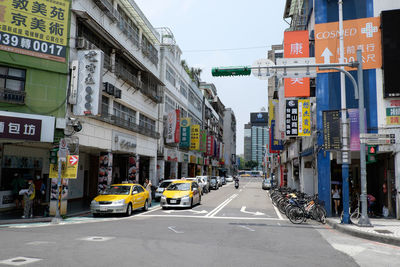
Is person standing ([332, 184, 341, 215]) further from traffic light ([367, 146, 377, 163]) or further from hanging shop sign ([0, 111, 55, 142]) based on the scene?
hanging shop sign ([0, 111, 55, 142])

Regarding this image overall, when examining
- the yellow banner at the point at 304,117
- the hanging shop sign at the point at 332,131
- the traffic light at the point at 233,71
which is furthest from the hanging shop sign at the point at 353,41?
the traffic light at the point at 233,71

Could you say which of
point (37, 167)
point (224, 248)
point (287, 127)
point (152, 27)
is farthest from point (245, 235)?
point (152, 27)

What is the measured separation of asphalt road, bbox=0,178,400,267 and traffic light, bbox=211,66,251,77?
5644mm

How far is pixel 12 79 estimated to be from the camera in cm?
1547

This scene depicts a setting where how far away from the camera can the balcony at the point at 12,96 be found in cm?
1480

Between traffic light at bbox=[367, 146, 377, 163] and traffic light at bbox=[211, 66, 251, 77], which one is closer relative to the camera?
traffic light at bbox=[211, 66, 251, 77]

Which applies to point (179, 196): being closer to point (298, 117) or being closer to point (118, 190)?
point (118, 190)

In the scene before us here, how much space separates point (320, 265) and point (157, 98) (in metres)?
26.9

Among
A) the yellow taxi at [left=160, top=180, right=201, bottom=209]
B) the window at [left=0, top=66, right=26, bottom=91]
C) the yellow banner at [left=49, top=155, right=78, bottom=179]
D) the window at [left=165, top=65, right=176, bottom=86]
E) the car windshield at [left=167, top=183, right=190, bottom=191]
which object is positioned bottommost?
the yellow taxi at [left=160, top=180, right=201, bottom=209]

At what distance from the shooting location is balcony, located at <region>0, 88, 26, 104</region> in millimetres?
14797

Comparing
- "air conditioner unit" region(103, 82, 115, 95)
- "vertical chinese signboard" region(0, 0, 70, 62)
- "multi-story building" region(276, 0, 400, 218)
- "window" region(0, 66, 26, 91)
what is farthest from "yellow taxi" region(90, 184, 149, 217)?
"multi-story building" region(276, 0, 400, 218)

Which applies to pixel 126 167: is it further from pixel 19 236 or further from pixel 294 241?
pixel 294 241

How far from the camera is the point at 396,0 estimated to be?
16.9m

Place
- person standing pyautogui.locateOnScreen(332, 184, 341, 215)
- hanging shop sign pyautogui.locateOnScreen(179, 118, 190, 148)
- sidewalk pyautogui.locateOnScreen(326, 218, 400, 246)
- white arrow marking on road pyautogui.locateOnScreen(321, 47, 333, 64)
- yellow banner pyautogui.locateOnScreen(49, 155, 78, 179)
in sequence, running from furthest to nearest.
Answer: hanging shop sign pyautogui.locateOnScreen(179, 118, 190, 148)
white arrow marking on road pyautogui.locateOnScreen(321, 47, 333, 64)
person standing pyautogui.locateOnScreen(332, 184, 341, 215)
yellow banner pyautogui.locateOnScreen(49, 155, 78, 179)
sidewalk pyautogui.locateOnScreen(326, 218, 400, 246)
